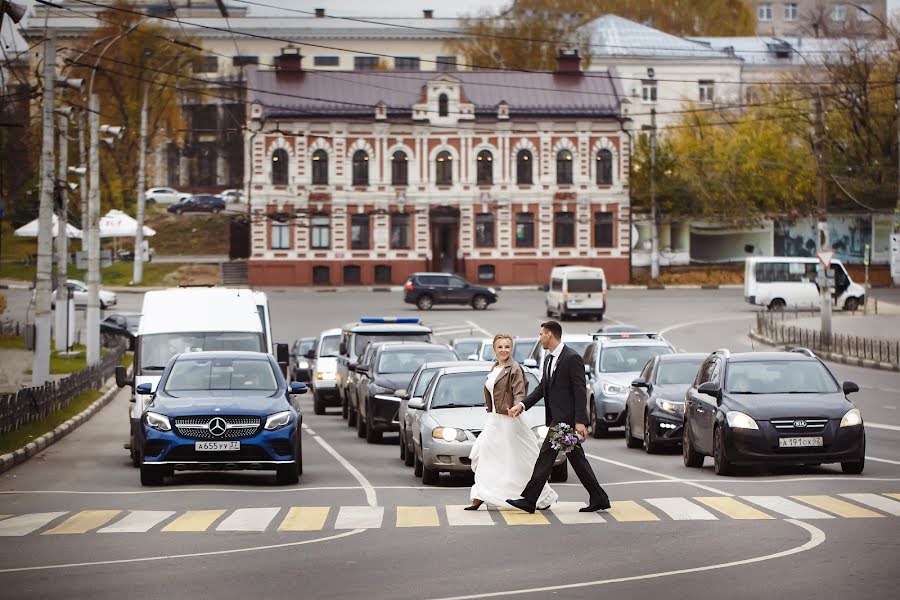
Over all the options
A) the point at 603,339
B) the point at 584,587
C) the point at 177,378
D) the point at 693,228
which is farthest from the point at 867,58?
the point at 584,587

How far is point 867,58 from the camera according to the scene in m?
87.6

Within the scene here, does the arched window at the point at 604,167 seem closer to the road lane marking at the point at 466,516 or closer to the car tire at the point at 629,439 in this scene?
the car tire at the point at 629,439

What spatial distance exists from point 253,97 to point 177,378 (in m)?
70.9

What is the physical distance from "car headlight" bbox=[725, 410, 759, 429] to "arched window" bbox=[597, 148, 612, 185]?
72305 mm

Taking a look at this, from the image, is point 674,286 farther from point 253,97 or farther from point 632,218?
point 253,97

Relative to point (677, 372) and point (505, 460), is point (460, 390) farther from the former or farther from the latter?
point (677, 372)

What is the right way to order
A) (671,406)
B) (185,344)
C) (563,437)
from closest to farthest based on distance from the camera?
1. (563,437)
2. (671,406)
3. (185,344)

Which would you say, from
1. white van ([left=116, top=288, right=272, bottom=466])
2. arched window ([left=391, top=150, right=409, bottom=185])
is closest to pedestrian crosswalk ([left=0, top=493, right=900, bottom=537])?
white van ([left=116, top=288, right=272, bottom=466])

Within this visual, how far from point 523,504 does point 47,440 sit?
42.7 ft

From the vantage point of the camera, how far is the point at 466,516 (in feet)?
50.7

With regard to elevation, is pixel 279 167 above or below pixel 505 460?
above

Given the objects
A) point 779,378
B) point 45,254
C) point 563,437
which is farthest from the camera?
point 45,254

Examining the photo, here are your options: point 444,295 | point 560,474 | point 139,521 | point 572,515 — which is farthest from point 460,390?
point 444,295

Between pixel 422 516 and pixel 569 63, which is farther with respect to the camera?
pixel 569 63
